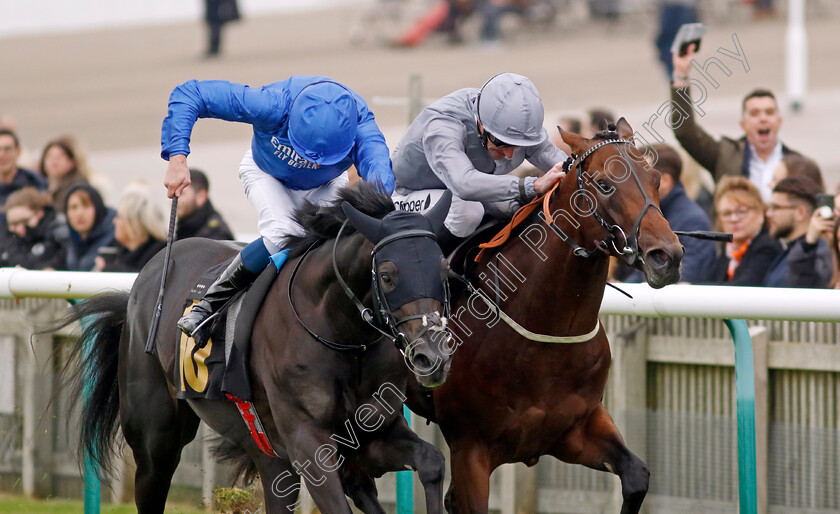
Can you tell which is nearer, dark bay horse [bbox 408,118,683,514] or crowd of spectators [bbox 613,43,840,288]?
dark bay horse [bbox 408,118,683,514]

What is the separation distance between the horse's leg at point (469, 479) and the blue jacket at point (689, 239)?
1683mm

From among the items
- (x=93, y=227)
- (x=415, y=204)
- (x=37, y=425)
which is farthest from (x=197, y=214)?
(x=415, y=204)

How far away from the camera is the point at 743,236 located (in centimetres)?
568

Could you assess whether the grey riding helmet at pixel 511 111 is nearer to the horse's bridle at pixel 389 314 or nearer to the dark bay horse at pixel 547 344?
the dark bay horse at pixel 547 344

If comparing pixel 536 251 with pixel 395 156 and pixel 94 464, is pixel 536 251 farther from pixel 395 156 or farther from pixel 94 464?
pixel 94 464

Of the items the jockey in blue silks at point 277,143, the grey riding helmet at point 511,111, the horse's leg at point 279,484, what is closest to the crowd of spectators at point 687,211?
the grey riding helmet at point 511,111

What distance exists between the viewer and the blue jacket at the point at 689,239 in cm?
552

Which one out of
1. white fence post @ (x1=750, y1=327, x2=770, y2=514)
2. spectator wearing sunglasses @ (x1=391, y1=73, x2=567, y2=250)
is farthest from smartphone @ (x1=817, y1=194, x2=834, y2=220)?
spectator wearing sunglasses @ (x1=391, y1=73, x2=567, y2=250)

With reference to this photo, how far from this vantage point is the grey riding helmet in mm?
4125

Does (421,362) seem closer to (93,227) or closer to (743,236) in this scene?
(743,236)

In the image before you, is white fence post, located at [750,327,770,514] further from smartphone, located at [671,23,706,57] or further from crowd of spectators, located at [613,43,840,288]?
smartphone, located at [671,23,706,57]

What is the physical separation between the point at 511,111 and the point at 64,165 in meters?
4.85

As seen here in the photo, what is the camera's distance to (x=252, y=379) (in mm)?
4098

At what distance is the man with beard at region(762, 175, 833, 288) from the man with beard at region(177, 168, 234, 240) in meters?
2.96
